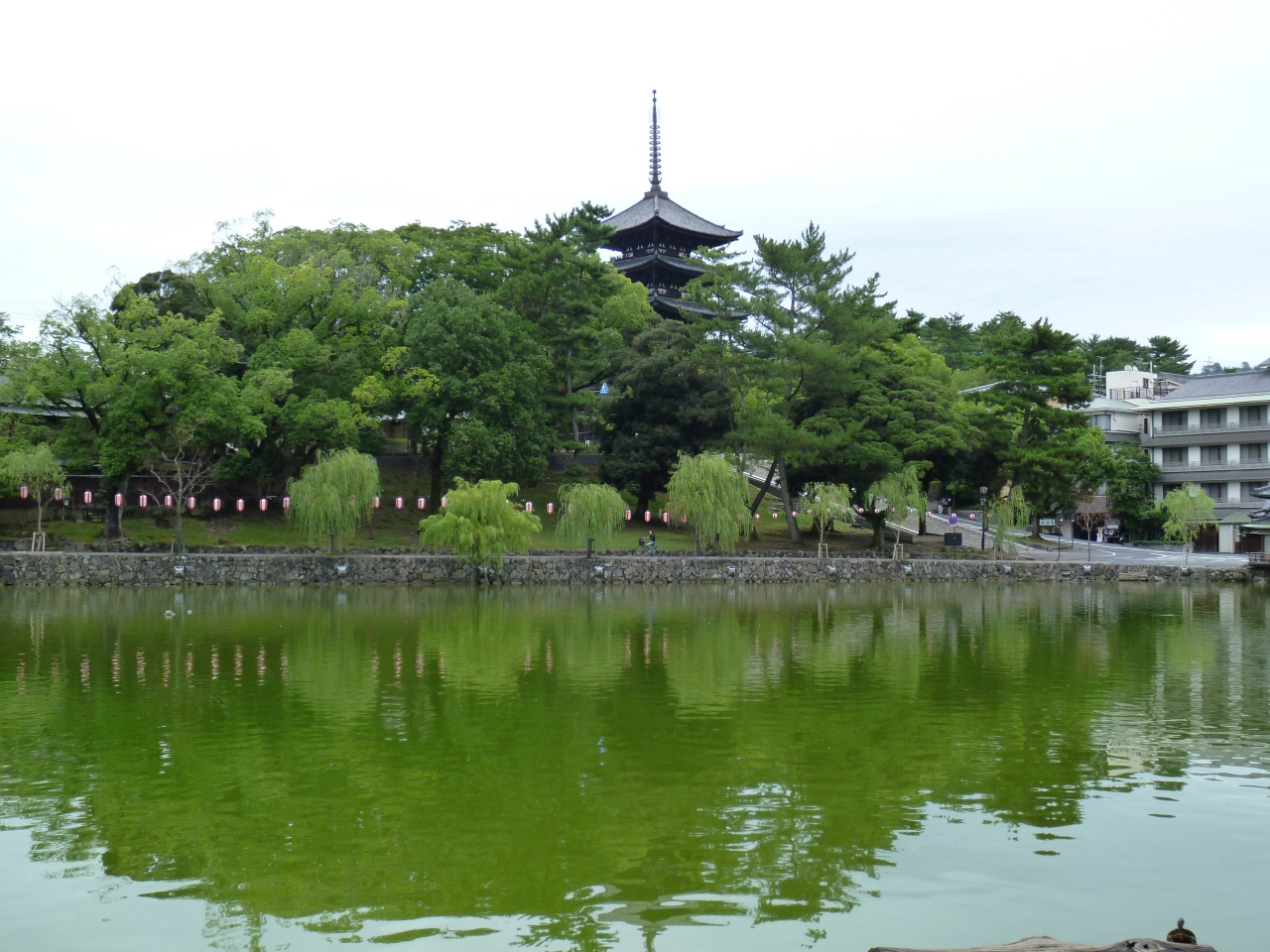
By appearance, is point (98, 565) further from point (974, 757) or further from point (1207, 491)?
point (1207, 491)

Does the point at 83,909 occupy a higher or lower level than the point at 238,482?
lower

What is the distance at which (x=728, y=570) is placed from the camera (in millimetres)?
41562

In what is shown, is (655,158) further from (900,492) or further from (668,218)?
(900,492)

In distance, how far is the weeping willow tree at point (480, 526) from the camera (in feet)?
119

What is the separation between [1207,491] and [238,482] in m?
51.5

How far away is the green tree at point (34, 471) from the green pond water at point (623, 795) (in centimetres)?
1800

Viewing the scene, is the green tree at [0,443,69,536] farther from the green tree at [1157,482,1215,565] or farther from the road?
the green tree at [1157,482,1215,565]

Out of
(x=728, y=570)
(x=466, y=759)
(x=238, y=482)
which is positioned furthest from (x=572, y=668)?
(x=238, y=482)

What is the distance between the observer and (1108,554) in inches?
2004

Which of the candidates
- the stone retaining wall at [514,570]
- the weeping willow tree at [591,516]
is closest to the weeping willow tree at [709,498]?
the stone retaining wall at [514,570]

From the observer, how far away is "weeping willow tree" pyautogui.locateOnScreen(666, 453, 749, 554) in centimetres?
4100

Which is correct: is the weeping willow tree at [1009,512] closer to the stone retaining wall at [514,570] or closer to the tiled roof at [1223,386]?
the stone retaining wall at [514,570]

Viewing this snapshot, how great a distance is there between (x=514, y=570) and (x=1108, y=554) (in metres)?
29.5

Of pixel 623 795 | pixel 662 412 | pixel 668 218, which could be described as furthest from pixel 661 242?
pixel 623 795
